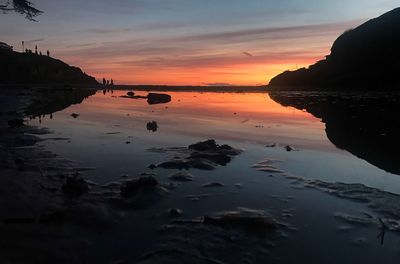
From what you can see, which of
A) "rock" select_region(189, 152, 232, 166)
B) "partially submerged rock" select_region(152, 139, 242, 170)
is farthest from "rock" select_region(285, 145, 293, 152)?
"rock" select_region(189, 152, 232, 166)

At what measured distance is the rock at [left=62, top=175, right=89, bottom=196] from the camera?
34.6 feet

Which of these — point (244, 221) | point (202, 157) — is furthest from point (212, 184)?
point (202, 157)

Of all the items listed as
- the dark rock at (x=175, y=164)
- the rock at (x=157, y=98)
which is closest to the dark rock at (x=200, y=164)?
the dark rock at (x=175, y=164)

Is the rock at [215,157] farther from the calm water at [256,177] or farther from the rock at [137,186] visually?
the rock at [137,186]

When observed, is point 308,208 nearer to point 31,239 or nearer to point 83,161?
point 31,239

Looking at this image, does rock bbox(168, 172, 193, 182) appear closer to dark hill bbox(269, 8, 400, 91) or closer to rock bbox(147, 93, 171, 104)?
rock bbox(147, 93, 171, 104)

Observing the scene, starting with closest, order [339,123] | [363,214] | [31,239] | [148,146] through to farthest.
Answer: [31,239] < [363,214] < [148,146] < [339,123]

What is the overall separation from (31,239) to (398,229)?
7.48m

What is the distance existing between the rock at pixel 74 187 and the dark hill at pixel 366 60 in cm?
12266

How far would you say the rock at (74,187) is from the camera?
10.5 m

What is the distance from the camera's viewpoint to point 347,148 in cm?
1912

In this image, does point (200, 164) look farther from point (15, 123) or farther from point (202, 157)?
point (15, 123)

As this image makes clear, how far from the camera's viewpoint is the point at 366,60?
154 m

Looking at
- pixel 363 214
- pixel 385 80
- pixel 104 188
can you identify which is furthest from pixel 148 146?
pixel 385 80
